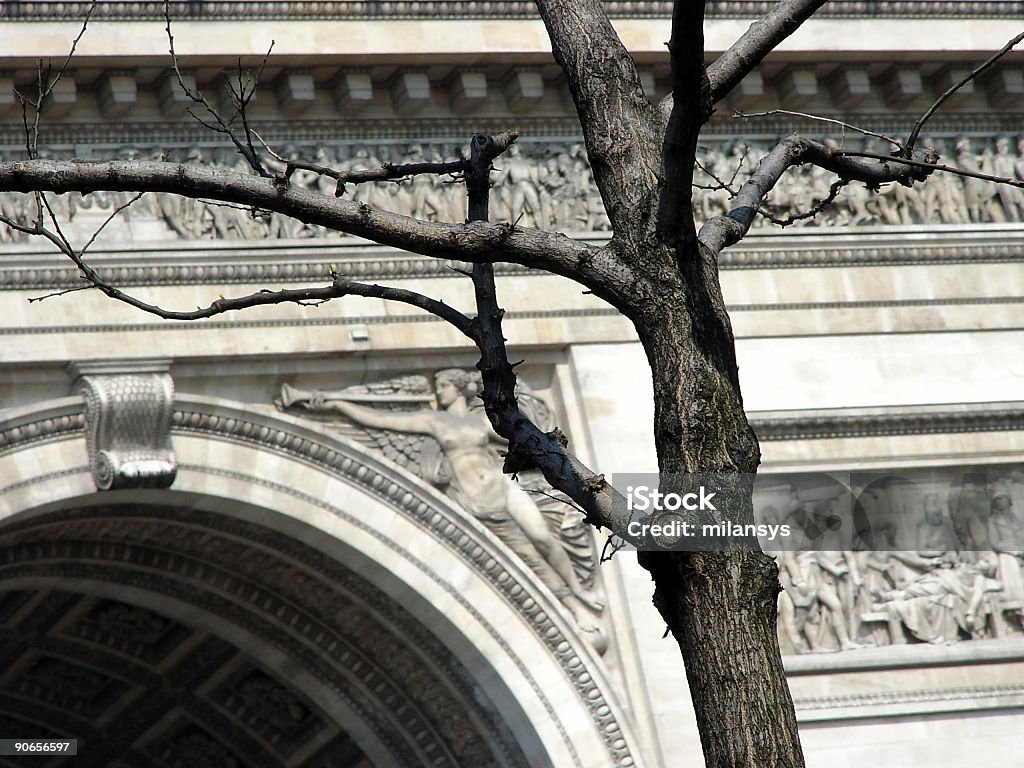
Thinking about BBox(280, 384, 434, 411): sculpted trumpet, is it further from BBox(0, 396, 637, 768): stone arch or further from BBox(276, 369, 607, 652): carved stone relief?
BBox(0, 396, 637, 768): stone arch

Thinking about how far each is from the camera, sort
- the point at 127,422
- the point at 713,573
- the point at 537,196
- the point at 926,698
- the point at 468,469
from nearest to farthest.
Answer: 1. the point at 713,573
2. the point at 127,422
3. the point at 468,469
4. the point at 926,698
5. the point at 537,196

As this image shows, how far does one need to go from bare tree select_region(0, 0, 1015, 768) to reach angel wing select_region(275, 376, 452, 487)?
604 cm

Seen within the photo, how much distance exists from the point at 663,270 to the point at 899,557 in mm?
7655

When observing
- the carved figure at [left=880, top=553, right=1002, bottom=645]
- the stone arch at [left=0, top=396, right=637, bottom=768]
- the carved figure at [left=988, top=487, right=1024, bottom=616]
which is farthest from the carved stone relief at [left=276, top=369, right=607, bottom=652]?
the carved figure at [left=988, top=487, right=1024, bottom=616]

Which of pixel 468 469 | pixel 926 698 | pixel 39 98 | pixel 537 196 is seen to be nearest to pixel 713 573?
pixel 39 98

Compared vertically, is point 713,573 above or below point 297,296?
below

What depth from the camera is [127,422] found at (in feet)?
40.6

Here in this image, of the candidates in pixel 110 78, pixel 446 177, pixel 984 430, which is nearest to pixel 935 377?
pixel 984 430

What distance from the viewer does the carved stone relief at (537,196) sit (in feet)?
42.3

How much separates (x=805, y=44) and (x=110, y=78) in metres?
4.81

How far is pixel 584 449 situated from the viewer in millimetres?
13359

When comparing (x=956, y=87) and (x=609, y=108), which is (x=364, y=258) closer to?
(x=609, y=108)

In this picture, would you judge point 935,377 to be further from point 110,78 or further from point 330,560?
point 110,78

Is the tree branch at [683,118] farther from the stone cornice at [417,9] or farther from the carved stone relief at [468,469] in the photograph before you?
the stone cornice at [417,9]
